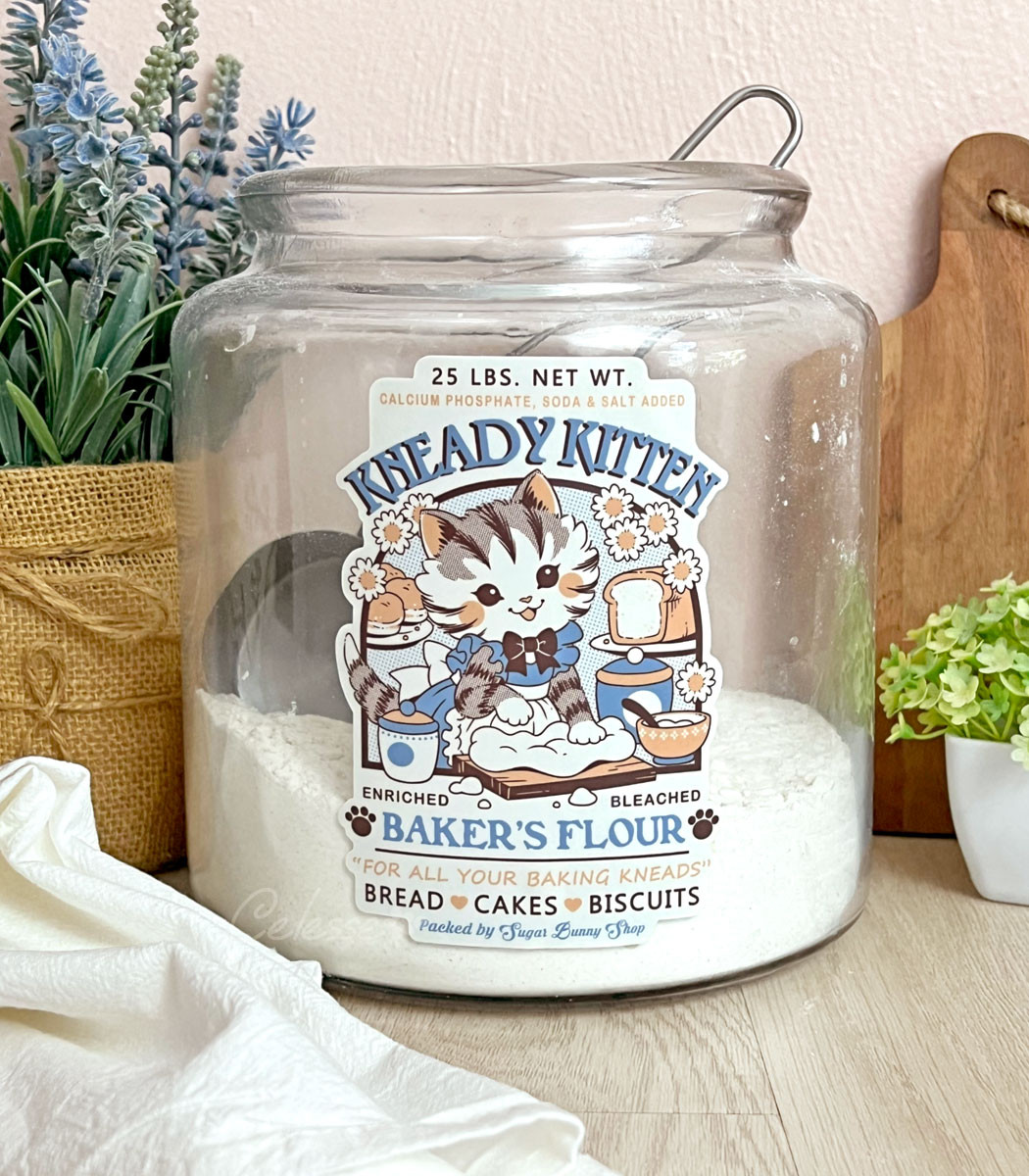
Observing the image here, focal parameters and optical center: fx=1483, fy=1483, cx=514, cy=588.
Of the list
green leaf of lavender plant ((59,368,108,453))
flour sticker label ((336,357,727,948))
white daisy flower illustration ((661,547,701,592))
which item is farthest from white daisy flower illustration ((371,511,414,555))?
green leaf of lavender plant ((59,368,108,453))

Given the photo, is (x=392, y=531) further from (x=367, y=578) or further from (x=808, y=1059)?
(x=808, y=1059)

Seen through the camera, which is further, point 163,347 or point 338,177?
point 163,347

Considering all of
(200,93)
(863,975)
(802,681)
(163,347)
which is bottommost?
(863,975)

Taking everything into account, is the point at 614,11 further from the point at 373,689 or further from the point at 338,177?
the point at 373,689

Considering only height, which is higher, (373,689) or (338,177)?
(338,177)

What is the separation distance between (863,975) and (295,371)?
38cm

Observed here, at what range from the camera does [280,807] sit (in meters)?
0.67

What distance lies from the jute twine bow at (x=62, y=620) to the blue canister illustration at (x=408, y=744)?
0.71ft

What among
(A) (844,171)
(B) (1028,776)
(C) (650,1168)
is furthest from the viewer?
(A) (844,171)

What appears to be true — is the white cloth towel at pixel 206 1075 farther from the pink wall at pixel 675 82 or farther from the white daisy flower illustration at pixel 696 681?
the pink wall at pixel 675 82

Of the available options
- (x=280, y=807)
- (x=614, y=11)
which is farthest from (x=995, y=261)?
(x=280, y=807)

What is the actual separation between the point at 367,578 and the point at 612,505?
110 mm

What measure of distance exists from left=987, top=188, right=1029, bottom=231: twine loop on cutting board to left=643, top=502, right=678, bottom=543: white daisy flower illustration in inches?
13.1

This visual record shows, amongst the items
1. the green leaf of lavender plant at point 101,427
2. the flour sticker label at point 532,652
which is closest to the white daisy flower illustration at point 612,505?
the flour sticker label at point 532,652
